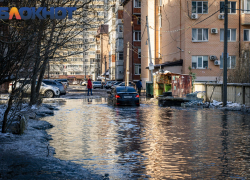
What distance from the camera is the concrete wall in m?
26.1

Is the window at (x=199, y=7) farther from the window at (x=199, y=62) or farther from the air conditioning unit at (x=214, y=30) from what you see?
the window at (x=199, y=62)

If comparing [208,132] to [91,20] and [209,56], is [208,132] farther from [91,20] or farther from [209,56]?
[209,56]

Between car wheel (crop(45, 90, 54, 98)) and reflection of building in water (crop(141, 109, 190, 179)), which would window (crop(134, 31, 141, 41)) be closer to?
car wheel (crop(45, 90, 54, 98))

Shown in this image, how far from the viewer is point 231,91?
28.5 meters

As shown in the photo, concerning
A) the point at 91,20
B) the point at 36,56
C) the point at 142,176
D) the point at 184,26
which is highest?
the point at 184,26

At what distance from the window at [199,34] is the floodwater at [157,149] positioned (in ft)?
102

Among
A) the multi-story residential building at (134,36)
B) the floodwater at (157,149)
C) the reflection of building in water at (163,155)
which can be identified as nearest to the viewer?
the reflection of building in water at (163,155)

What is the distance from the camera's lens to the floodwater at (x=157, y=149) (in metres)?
8.06

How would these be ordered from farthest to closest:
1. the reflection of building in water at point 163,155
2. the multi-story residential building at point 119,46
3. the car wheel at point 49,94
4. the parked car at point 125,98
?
1. the multi-story residential building at point 119,46
2. the car wheel at point 49,94
3. the parked car at point 125,98
4. the reflection of building in water at point 163,155

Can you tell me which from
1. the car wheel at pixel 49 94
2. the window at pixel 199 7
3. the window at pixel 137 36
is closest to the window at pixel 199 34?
the window at pixel 199 7

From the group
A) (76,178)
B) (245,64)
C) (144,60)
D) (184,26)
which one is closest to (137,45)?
(144,60)

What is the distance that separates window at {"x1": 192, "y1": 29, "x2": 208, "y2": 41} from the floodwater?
3105cm

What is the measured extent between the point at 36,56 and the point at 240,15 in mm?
39544

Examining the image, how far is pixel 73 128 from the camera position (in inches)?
618
